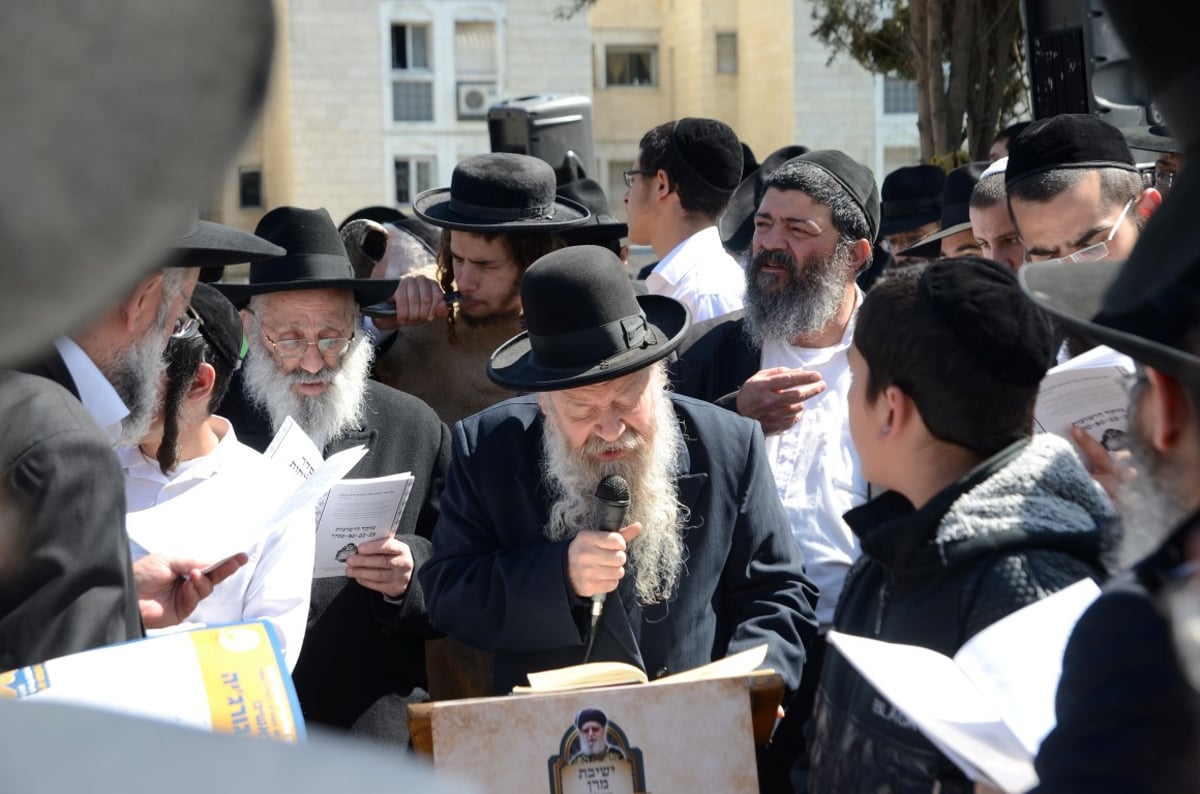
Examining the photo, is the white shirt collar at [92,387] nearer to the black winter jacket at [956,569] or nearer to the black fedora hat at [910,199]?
Result: the black winter jacket at [956,569]

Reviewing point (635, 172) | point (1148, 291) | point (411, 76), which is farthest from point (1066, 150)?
point (411, 76)

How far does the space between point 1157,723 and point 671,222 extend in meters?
5.30

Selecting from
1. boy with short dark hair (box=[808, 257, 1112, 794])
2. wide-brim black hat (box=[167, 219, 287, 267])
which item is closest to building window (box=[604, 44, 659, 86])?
wide-brim black hat (box=[167, 219, 287, 267])

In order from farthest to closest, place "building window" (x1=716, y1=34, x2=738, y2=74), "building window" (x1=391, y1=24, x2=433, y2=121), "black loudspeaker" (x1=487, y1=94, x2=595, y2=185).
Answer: "building window" (x1=716, y1=34, x2=738, y2=74) < "building window" (x1=391, y1=24, x2=433, y2=121) < "black loudspeaker" (x1=487, y1=94, x2=595, y2=185)

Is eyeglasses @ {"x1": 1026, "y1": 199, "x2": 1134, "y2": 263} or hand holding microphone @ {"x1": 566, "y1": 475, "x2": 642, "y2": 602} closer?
hand holding microphone @ {"x1": 566, "y1": 475, "x2": 642, "y2": 602}

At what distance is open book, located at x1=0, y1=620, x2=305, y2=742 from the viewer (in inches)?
79.4

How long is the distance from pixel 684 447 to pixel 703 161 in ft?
10.5

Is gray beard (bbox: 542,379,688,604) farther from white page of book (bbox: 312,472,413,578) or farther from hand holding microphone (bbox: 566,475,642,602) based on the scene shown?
white page of book (bbox: 312,472,413,578)

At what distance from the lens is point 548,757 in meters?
2.82

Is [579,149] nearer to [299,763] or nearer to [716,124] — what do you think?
[716,124]

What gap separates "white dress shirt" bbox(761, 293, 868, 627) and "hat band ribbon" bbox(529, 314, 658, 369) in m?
0.69

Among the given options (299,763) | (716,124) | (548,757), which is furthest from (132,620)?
(716,124)

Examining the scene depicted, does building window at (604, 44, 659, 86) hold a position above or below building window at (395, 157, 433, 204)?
above

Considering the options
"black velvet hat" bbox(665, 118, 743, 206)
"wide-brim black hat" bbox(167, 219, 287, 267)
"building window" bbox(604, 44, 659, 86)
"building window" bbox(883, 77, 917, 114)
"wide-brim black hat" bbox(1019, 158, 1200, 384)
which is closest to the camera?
"wide-brim black hat" bbox(1019, 158, 1200, 384)
